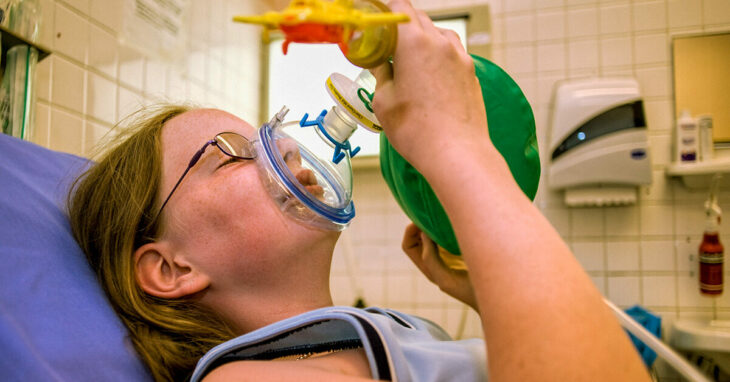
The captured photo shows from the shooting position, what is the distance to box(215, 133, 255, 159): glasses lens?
2.80 feet

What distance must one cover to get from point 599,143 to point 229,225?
1.58 meters

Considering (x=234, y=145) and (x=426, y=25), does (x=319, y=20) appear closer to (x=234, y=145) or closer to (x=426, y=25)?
(x=426, y=25)

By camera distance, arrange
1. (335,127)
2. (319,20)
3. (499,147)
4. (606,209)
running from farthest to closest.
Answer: (606,209)
(335,127)
(499,147)
(319,20)

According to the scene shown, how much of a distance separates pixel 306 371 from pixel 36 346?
34 cm

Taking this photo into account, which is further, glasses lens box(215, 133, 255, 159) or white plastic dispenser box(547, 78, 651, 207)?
white plastic dispenser box(547, 78, 651, 207)

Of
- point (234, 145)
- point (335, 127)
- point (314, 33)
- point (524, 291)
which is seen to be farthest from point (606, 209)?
point (314, 33)

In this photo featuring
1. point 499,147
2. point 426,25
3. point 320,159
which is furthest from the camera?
point 320,159

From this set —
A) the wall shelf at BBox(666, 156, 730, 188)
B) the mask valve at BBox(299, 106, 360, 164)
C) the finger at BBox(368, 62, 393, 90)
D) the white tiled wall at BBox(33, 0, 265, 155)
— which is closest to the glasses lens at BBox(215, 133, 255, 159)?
the mask valve at BBox(299, 106, 360, 164)

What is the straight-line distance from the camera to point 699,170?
1.85 m

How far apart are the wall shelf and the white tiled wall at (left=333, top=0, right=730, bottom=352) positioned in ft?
0.18

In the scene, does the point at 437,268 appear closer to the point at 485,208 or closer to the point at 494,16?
the point at 485,208

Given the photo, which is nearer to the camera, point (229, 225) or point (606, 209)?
point (229, 225)

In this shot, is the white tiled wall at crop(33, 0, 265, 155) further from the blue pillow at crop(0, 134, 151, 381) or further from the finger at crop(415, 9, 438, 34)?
the finger at crop(415, 9, 438, 34)

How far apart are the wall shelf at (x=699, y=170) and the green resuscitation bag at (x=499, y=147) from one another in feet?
4.50
